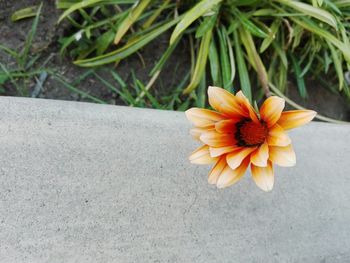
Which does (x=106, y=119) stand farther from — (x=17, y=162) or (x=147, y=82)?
(x=147, y=82)

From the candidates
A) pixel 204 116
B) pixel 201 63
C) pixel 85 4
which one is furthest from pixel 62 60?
pixel 204 116

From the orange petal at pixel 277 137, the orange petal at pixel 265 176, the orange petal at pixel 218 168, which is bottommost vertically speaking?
the orange petal at pixel 218 168

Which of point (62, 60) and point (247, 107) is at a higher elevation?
point (247, 107)

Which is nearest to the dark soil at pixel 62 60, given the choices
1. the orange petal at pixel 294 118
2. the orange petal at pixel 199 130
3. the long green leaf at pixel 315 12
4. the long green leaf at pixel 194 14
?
the long green leaf at pixel 194 14

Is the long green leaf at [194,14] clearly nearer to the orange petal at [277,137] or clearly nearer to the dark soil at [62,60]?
the dark soil at [62,60]

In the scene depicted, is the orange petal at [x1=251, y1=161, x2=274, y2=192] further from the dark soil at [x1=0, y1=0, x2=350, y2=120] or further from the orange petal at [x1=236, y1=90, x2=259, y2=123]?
the dark soil at [x1=0, y1=0, x2=350, y2=120]

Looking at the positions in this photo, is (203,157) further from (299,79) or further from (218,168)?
(299,79)
